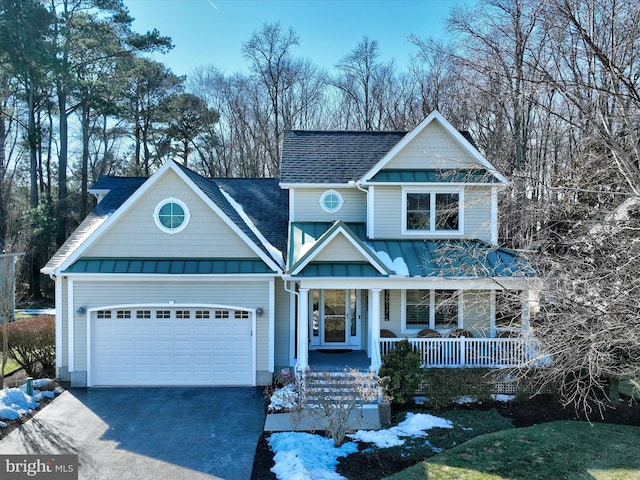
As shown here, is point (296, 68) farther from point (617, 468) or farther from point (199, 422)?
point (617, 468)

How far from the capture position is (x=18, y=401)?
9.73 metres

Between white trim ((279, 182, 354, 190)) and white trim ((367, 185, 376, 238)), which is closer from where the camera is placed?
white trim ((367, 185, 376, 238))

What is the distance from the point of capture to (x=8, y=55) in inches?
923

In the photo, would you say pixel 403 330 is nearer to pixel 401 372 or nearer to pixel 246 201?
pixel 401 372

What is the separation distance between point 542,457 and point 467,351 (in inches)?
138

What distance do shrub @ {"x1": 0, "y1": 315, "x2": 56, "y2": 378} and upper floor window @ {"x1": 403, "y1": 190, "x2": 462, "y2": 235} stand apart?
11462 mm

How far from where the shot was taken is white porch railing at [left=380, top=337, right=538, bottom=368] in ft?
35.1

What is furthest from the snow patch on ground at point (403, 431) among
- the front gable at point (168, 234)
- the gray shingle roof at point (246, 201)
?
the front gable at point (168, 234)

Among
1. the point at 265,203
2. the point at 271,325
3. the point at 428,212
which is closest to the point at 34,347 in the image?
the point at 271,325

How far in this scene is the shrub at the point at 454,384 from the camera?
9.93 m

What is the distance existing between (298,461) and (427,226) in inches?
318

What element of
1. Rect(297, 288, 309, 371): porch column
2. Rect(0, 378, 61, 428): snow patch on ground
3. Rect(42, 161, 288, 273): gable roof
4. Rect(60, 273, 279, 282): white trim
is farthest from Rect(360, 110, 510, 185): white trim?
Rect(0, 378, 61, 428): snow patch on ground

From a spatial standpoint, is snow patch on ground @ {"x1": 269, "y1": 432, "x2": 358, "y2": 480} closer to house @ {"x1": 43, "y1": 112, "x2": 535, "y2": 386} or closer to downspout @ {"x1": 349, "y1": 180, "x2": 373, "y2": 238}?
house @ {"x1": 43, "y1": 112, "x2": 535, "y2": 386}

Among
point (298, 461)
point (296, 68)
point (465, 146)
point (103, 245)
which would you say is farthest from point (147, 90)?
point (298, 461)
